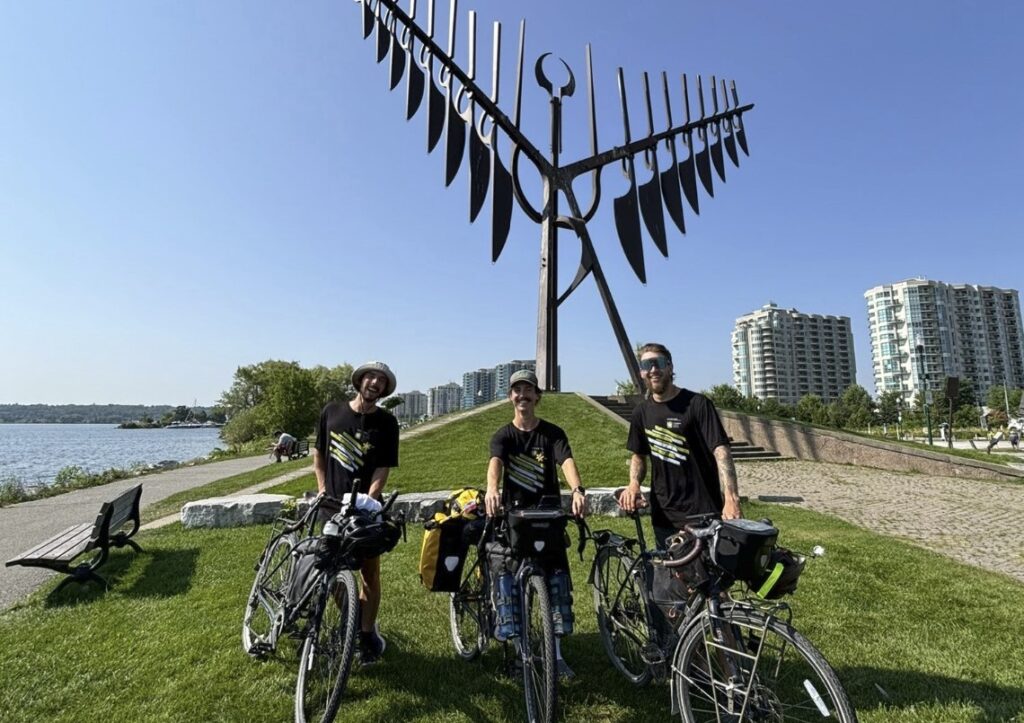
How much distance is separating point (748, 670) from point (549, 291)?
48.1 feet

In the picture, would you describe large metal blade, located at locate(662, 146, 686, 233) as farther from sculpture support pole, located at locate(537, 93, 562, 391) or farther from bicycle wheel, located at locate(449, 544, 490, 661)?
bicycle wheel, located at locate(449, 544, 490, 661)

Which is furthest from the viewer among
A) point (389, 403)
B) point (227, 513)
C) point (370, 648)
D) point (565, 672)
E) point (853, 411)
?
point (853, 411)

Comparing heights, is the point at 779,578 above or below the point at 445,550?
above

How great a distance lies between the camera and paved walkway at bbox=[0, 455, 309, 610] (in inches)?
211

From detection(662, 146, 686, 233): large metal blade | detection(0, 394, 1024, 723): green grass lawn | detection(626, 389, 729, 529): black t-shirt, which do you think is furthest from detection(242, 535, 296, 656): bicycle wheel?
detection(662, 146, 686, 233): large metal blade

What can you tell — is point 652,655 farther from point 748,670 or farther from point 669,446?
point 669,446

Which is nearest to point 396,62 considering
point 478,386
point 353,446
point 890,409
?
point 353,446

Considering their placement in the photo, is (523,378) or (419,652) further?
(419,652)

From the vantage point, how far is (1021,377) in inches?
3221

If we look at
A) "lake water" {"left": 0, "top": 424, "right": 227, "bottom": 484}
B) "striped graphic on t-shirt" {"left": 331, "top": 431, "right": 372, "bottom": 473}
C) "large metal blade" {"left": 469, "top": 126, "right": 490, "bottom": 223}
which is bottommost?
"lake water" {"left": 0, "top": 424, "right": 227, "bottom": 484}

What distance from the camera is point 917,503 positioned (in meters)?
9.88

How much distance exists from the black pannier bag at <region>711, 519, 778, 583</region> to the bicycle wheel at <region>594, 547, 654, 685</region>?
94 cm

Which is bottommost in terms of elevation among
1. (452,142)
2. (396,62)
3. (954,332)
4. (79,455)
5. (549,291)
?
(79,455)

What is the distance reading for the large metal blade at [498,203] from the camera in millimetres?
15305
